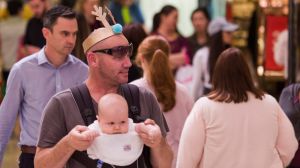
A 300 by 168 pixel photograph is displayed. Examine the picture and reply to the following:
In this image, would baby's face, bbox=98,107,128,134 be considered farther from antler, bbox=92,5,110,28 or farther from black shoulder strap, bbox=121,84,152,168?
antler, bbox=92,5,110,28

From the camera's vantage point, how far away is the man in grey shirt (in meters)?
4.49

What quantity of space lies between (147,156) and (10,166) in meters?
6.59

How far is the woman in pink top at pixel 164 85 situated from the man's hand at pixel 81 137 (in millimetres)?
2609

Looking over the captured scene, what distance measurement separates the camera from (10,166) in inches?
431

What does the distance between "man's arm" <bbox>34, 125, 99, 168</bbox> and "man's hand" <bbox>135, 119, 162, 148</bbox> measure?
0.73ft

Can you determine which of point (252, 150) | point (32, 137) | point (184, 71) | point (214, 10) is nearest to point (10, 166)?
point (184, 71)

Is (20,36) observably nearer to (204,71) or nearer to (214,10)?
(214,10)

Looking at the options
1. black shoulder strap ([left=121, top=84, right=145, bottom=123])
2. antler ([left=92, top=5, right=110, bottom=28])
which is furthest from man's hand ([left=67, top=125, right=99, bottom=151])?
antler ([left=92, top=5, right=110, bottom=28])

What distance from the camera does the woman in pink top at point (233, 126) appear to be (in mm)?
5887

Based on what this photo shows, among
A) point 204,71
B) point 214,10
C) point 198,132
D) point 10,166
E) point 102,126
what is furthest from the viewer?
point 214,10

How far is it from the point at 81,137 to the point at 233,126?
1929 millimetres

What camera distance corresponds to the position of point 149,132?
4293mm

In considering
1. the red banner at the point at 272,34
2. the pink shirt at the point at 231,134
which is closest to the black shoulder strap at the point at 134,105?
the pink shirt at the point at 231,134

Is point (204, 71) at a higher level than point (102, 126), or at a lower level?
lower
